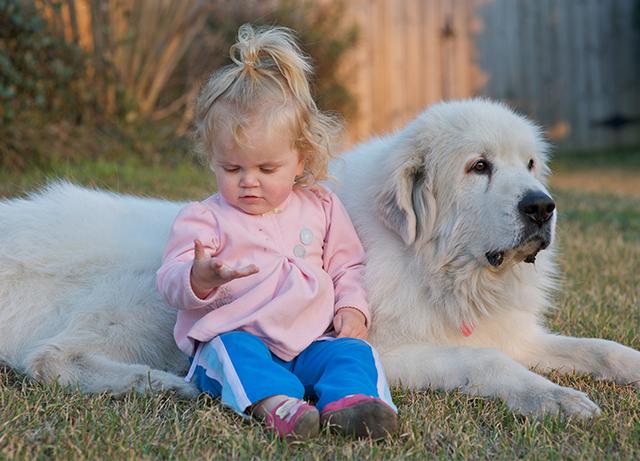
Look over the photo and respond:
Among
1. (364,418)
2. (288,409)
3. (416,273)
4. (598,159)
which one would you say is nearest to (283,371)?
(288,409)

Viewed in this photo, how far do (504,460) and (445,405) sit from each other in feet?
1.46

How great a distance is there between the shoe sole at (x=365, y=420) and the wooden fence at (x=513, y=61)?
8623mm

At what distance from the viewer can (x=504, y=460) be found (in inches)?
83.0

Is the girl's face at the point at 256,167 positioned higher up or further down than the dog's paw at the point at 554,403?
higher up

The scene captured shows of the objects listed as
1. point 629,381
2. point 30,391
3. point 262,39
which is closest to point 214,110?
point 262,39

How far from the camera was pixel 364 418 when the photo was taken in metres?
2.25

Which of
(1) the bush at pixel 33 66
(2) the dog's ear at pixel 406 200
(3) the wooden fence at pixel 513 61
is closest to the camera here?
(2) the dog's ear at pixel 406 200

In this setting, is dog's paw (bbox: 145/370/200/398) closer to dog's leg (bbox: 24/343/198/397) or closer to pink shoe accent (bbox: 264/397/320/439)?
dog's leg (bbox: 24/343/198/397)

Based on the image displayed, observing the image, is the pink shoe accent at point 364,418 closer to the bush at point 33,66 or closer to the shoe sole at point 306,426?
the shoe sole at point 306,426

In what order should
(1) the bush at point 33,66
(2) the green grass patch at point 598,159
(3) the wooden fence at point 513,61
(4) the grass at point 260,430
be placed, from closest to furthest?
(4) the grass at point 260,430, (1) the bush at point 33,66, (3) the wooden fence at point 513,61, (2) the green grass patch at point 598,159

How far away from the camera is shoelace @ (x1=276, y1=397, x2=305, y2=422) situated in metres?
2.24

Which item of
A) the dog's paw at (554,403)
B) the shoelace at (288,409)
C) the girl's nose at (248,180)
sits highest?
the girl's nose at (248,180)

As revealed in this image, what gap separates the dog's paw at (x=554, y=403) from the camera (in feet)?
7.90

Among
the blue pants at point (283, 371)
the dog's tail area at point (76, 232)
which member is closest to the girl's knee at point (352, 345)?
the blue pants at point (283, 371)
